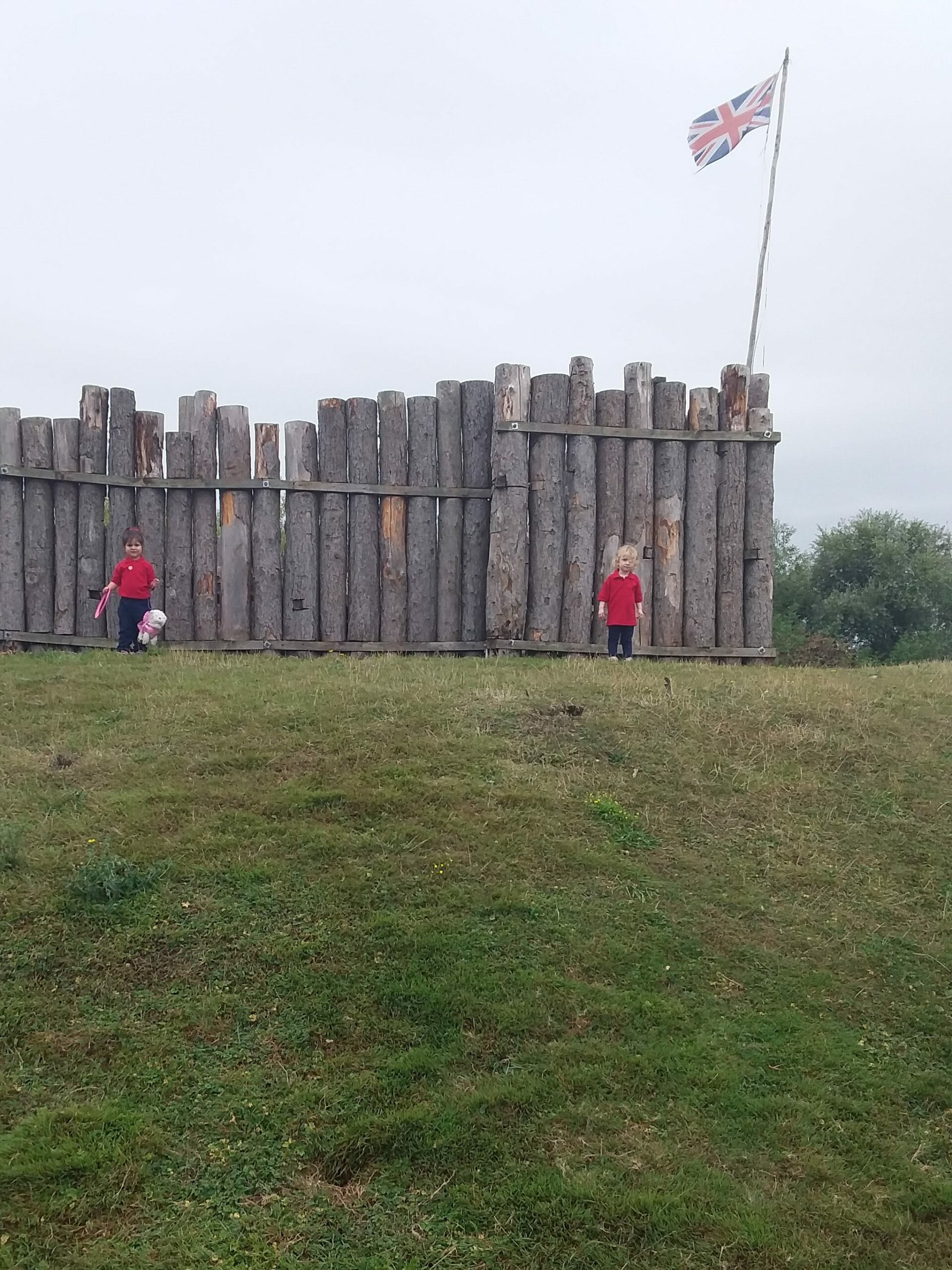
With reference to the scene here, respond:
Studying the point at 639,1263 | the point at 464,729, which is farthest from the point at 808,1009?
the point at 464,729

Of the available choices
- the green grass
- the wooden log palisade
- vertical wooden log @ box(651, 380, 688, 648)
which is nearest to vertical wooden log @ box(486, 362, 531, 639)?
the wooden log palisade

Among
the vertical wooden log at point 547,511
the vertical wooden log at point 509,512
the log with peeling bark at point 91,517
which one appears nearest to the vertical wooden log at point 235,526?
the log with peeling bark at point 91,517

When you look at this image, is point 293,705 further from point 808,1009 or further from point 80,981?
point 808,1009

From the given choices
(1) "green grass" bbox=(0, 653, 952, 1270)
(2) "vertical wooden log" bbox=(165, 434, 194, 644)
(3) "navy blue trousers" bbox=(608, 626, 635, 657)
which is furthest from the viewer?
(2) "vertical wooden log" bbox=(165, 434, 194, 644)

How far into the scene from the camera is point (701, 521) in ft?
40.8

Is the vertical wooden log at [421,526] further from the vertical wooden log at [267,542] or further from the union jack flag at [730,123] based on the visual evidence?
the union jack flag at [730,123]

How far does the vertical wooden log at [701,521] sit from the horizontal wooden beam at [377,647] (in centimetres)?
44

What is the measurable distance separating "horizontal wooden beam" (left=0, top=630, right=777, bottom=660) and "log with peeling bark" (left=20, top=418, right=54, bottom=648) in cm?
23

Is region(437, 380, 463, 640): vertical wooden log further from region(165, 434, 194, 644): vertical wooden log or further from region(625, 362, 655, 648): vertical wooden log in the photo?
region(165, 434, 194, 644): vertical wooden log

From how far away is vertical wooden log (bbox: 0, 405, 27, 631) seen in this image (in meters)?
12.6

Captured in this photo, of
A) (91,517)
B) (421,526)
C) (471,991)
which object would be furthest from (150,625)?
(471,991)

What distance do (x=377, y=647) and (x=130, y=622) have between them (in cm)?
271

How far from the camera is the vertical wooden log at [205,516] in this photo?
41.2ft

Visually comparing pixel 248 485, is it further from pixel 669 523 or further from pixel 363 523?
pixel 669 523
